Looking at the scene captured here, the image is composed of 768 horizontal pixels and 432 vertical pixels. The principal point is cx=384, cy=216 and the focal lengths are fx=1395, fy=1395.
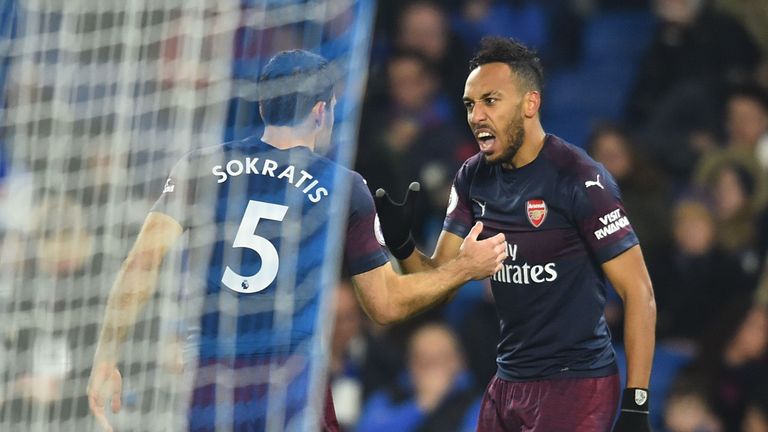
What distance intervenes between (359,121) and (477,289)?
1.68m

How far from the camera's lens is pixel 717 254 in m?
8.02

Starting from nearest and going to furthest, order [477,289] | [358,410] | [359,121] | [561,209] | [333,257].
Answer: [333,257] → [561,209] → [358,410] → [477,289] → [359,121]

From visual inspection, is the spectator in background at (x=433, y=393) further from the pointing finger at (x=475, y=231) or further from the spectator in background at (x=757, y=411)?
the pointing finger at (x=475, y=231)

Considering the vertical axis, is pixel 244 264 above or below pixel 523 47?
below

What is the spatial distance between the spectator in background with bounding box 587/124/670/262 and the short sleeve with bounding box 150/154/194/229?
3.98 meters

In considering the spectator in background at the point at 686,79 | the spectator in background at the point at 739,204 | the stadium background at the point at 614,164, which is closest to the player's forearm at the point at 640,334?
the stadium background at the point at 614,164

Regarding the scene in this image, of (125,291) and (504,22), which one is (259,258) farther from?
(504,22)

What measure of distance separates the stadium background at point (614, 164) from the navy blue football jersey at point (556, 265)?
1361mm

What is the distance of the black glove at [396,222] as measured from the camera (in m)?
5.40

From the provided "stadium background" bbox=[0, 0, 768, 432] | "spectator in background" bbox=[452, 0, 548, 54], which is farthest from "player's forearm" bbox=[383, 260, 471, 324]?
"spectator in background" bbox=[452, 0, 548, 54]

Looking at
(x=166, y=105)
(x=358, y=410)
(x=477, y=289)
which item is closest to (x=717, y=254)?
(x=477, y=289)

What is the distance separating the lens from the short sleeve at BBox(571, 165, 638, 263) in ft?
16.4

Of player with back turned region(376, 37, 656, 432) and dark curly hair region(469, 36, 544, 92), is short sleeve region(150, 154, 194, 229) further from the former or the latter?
dark curly hair region(469, 36, 544, 92)

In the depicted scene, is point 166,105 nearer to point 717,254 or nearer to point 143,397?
point 143,397
